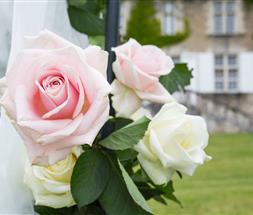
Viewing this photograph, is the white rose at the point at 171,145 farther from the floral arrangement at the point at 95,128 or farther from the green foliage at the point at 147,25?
the green foliage at the point at 147,25

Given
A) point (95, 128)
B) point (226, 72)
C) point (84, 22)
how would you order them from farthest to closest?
point (226, 72) < point (84, 22) < point (95, 128)

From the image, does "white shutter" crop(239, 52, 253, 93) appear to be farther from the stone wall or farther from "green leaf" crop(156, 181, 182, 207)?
"green leaf" crop(156, 181, 182, 207)

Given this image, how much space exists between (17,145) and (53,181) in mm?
49

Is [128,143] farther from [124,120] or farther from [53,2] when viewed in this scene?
[53,2]

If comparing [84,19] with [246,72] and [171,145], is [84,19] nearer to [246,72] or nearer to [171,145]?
[171,145]

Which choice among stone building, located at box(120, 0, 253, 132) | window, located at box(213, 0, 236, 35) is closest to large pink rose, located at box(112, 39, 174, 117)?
stone building, located at box(120, 0, 253, 132)

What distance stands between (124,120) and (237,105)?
15.9 meters

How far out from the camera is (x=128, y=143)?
0.64m

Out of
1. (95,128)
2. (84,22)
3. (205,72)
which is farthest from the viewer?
(205,72)

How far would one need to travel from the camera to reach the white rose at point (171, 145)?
0.66m

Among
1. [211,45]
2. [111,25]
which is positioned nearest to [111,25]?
[111,25]

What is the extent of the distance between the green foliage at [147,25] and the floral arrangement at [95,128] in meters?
15.3

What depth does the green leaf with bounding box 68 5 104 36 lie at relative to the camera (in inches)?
33.6

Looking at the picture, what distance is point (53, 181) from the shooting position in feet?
2.15
